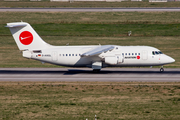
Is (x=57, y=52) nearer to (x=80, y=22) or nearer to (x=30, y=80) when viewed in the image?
(x=30, y=80)

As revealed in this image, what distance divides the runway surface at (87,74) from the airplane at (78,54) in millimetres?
1372

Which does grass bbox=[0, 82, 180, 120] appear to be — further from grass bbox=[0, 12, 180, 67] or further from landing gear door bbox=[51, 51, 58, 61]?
grass bbox=[0, 12, 180, 67]

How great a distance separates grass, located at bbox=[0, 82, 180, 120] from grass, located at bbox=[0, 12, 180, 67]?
77.6 ft

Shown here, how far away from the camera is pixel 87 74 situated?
129ft

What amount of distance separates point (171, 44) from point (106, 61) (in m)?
28.9

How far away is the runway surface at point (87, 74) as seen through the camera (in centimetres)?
3575

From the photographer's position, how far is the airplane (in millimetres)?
38812

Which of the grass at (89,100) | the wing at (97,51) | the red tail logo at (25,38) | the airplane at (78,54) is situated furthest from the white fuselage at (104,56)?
the grass at (89,100)

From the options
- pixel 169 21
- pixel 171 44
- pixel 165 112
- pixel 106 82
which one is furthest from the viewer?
pixel 169 21

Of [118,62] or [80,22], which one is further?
[80,22]

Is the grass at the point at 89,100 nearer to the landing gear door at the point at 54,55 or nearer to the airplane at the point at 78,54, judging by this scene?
the airplane at the point at 78,54

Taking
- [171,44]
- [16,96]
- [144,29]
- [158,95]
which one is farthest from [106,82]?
[144,29]

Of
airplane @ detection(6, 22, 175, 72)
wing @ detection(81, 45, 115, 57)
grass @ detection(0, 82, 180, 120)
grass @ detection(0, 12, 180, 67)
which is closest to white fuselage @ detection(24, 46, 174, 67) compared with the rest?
airplane @ detection(6, 22, 175, 72)

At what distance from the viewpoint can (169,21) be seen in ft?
258
